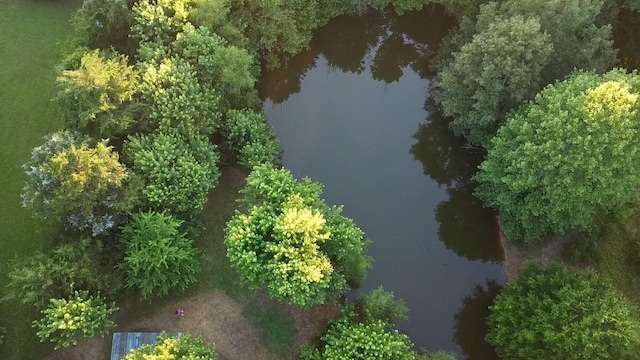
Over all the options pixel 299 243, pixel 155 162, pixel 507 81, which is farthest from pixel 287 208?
pixel 507 81

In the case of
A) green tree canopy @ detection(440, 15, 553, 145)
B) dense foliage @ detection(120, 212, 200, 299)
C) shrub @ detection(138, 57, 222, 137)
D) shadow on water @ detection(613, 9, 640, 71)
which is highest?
shadow on water @ detection(613, 9, 640, 71)

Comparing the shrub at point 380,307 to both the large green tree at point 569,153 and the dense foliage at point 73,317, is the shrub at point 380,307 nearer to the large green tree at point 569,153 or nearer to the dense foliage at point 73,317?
the large green tree at point 569,153

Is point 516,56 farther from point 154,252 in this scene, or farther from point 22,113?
point 22,113

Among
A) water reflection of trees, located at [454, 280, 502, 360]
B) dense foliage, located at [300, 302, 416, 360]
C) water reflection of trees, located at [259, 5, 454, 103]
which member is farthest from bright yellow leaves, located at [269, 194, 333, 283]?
water reflection of trees, located at [259, 5, 454, 103]

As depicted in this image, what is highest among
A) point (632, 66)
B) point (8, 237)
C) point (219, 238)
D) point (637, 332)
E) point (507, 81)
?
point (632, 66)

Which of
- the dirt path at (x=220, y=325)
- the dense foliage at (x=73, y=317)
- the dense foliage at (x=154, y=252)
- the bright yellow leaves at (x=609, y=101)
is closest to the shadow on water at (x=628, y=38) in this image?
the bright yellow leaves at (x=609, y=101)

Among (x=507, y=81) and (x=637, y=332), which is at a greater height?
(x=507, y=81)

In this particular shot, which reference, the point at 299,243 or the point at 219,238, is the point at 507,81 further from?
the point at 219,238

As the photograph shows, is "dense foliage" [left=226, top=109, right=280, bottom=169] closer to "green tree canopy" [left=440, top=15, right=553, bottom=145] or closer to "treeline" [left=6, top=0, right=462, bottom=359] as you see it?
"treeline" [left=6, top=0, right=462, bottom=359]
